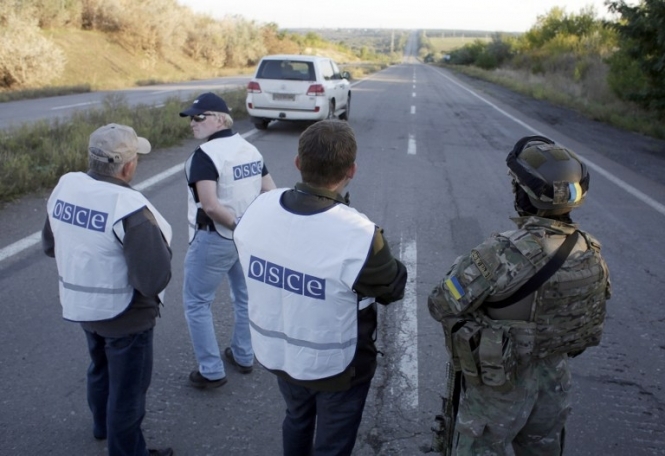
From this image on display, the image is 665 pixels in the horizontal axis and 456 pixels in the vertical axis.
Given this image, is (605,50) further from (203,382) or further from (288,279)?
(288,279)

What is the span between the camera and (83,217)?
8.55ft

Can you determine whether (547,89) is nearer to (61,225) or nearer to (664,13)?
(664,13)

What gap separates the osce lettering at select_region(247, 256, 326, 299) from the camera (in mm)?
2115

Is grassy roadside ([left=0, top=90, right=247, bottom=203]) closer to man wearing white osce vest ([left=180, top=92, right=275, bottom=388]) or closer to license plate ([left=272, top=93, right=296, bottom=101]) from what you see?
license plate ([left=272, top=93, right=296, bottom=101])

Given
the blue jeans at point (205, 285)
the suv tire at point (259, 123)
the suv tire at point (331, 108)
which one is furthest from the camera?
the suv tire at point (331, 108)

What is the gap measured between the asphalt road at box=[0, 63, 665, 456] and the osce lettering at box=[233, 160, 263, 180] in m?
1.28

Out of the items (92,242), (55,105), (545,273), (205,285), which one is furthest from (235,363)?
(55,105)

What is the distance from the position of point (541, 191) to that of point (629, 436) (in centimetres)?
205

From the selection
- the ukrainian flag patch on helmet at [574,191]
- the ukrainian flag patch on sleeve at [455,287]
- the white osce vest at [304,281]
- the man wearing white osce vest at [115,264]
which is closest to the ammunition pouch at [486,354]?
the ukrainian flag patch on sleeve at [455,287]

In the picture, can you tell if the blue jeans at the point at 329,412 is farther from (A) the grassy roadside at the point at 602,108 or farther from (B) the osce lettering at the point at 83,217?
(A) the grassy roadside at the point at 602,108

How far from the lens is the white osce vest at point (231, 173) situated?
11.3 feet

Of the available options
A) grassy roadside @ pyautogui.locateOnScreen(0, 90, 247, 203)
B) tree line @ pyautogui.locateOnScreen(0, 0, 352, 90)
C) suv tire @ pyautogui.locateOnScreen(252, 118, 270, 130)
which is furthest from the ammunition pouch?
tree line @ pyautogui.locateOnScreen(0, 0, 352, 90)

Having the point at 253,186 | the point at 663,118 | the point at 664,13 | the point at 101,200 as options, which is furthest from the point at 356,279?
the point at 663,118

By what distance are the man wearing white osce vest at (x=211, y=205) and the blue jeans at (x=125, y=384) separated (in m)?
0.72
